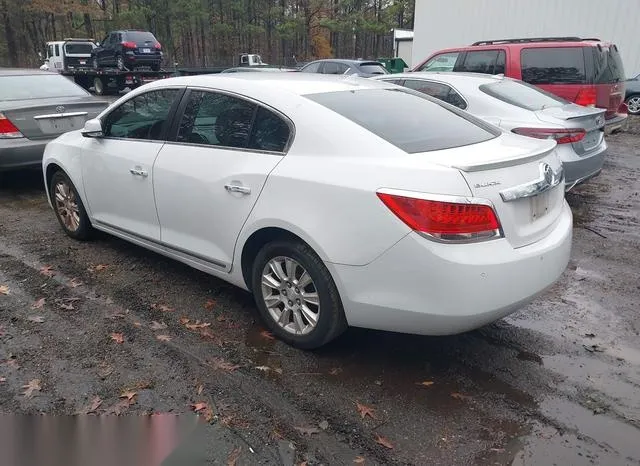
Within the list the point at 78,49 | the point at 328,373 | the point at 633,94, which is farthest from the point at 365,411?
the point at 78,49

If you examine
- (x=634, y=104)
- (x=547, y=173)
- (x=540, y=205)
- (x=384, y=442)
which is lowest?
(x=384, y=442)

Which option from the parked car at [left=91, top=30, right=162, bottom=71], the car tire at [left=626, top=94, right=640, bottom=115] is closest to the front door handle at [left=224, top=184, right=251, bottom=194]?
the car tire at [left=626, top=94, right=640, bottom=115]

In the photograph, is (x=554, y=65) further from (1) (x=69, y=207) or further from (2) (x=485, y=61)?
(1) (x=69, y=207)

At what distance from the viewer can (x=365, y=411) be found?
9.20 feet

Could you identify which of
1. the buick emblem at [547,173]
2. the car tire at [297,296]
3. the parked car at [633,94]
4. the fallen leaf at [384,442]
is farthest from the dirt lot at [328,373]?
the parked car at [633,94]

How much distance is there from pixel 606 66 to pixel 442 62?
2894 millimetres

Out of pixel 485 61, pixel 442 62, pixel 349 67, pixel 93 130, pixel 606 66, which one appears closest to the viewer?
pixel 93 130

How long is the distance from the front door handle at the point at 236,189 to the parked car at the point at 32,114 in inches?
178

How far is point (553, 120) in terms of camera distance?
573 cm

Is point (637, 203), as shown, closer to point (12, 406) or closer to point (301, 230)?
point (301, 230)

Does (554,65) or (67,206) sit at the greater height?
(554,65)

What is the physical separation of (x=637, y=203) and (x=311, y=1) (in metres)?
46.8

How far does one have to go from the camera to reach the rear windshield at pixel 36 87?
7189 millimetres

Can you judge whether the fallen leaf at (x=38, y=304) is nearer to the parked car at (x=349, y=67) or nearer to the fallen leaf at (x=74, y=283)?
the fallen leaf at (x=74, y=283)
